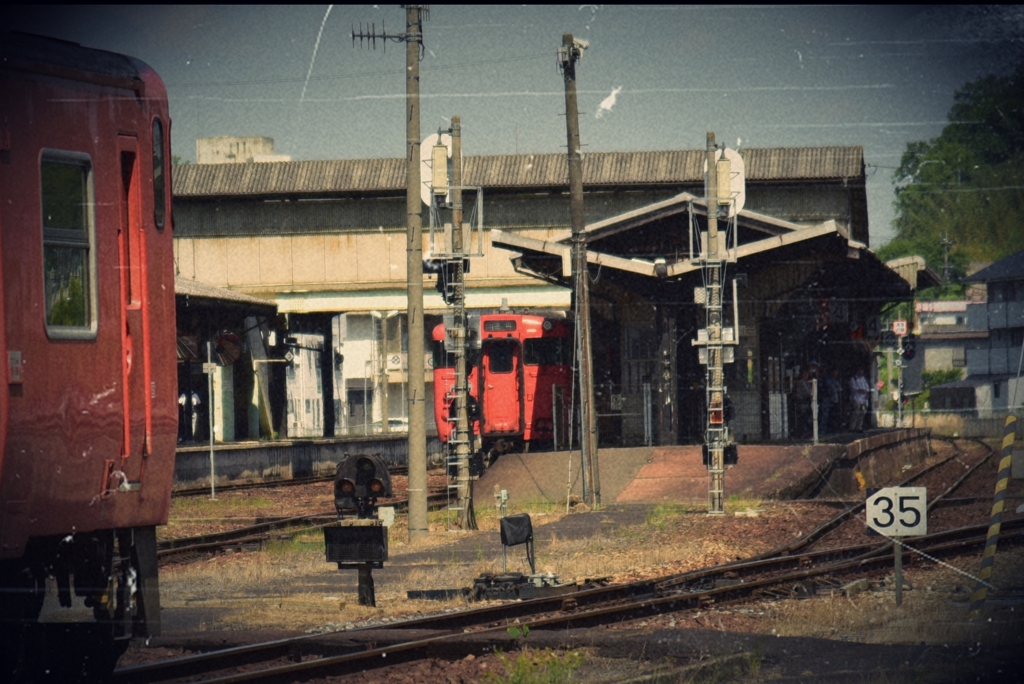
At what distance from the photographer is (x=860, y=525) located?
69.0ft

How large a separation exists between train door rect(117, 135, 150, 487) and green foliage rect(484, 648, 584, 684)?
9.42 feet

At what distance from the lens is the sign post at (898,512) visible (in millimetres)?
12531

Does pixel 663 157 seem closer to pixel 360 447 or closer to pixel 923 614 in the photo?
pixel 360 447

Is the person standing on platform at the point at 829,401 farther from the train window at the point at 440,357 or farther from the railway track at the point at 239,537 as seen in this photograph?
the railway track at the point at 239,537

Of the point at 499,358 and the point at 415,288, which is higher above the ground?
the point at 415,288

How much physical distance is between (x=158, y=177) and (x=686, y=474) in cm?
1953

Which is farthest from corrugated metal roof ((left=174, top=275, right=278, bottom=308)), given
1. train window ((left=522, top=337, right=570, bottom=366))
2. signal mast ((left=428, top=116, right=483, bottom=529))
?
signal mast ((left=428, top=116, right=483, bottom=529))

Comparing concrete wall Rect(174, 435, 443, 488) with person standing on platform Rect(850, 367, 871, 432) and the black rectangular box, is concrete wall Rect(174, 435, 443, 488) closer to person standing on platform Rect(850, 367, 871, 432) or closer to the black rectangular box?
person standing on platform Rect(850, 367, 871, 432)

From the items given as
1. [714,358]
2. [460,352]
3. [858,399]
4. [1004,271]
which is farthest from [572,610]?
[858,399]

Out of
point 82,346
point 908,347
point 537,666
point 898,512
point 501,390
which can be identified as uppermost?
point 908,347

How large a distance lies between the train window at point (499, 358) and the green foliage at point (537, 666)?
70.7ft

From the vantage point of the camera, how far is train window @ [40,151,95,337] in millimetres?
7398

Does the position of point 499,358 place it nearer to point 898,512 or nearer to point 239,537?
point 239,537

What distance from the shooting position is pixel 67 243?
24.7 ft
